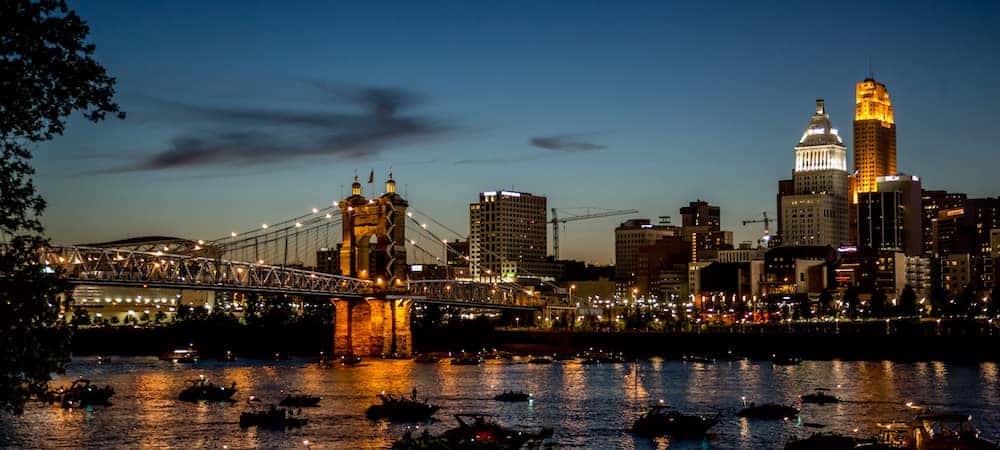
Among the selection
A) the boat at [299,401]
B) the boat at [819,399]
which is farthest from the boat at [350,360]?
the boat at [819,399]

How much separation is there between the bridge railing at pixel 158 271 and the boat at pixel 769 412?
4613 cm

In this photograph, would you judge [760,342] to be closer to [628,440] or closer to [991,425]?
[991,425]

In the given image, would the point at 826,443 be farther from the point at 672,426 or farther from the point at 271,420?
the point at 271,420

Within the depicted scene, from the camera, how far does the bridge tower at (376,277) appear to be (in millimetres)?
141500

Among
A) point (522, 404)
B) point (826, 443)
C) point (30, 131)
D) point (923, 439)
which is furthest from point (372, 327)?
point (30, 131)

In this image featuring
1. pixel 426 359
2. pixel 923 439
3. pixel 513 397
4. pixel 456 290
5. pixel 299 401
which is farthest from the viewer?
pixel 456 290

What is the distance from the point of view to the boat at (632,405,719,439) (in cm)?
6044

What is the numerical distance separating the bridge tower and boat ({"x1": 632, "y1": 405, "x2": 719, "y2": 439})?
265 feet

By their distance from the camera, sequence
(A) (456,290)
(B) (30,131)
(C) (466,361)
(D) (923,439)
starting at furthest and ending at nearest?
1. (A) (456,290)
2. (C) (466,361)
3. (D) (923,439)
4. (B) (30,131)

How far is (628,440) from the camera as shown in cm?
5912

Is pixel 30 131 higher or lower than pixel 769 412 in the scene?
higher

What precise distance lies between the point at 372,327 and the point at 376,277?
5.82 m

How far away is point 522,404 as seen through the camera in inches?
3120

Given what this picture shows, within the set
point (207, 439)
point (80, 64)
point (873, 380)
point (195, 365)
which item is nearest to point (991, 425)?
point (873, 380)
